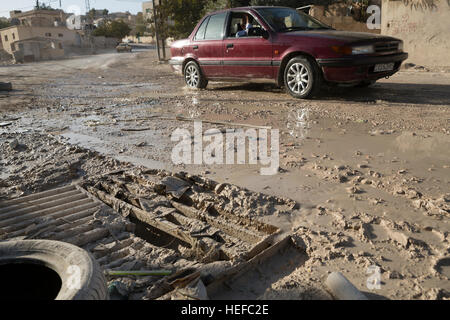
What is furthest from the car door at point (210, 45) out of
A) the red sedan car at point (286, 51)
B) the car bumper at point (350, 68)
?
the car bumper at point (350, 68)

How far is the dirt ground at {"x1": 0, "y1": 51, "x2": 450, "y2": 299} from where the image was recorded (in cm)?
204

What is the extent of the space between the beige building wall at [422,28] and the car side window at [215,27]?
635cm

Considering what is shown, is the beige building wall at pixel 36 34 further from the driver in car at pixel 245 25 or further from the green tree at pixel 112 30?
the driver in car at pixel 245 25

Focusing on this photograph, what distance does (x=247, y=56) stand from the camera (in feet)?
24.3

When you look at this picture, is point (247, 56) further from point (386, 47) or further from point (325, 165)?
point (325, 165)

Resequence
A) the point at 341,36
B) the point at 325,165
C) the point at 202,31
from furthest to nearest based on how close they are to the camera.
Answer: the point at 202,31 < the point at 341,36 < the point at 325,165

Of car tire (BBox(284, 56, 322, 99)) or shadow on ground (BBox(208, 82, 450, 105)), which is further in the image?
car tire (BBox(284, 56, 322, 99))

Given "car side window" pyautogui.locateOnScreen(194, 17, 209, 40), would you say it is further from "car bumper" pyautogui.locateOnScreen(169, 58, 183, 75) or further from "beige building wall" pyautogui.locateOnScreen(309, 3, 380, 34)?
"beige building wall" pyautogui.locateOnScreen(309, 3, 380, 34)

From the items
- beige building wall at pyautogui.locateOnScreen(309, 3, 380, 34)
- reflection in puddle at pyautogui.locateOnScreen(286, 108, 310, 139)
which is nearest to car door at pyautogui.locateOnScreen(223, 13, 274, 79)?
reflection in puddle at pyautogui.locateOnScreen(286, 108, 310, 139)

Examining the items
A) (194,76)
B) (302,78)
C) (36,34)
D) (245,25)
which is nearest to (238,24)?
(245,25)

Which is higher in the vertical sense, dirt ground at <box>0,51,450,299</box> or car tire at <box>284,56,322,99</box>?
car tire at <box>284,56,322,99</box>

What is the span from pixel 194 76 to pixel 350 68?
13.8 feet

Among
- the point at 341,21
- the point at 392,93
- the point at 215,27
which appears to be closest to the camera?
the point at 392,93

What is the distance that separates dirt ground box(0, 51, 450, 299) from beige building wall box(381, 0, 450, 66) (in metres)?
2.84
